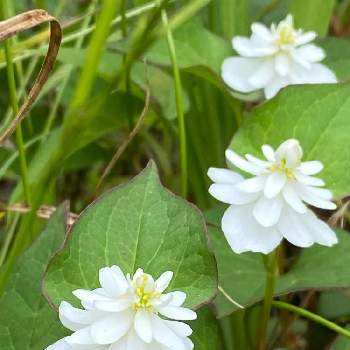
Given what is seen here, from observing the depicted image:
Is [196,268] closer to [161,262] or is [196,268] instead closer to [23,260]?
[161,262]

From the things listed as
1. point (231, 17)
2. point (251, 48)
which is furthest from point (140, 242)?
point (231, 17)

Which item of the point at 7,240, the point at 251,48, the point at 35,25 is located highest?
the point at 35,25

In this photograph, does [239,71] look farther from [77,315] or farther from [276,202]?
[77,315]

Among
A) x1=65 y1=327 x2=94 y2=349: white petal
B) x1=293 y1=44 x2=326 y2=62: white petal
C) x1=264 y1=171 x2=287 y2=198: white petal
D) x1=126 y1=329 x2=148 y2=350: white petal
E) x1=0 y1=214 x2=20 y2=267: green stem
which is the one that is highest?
x1=264 y1=171 x2=287 y2=198: white petal

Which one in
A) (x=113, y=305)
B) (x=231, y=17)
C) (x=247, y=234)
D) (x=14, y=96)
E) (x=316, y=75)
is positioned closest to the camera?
(x=113, y=305)

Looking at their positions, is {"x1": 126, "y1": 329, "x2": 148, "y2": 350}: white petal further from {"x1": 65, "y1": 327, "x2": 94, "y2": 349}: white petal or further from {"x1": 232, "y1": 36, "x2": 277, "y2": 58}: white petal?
{"x1": 232, "y1": 36, "x2": 277, "y2": 58}: white petal

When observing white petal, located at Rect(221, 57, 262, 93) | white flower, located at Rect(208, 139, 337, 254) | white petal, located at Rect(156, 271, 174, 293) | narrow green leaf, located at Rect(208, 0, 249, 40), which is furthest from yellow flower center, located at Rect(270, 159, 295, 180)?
narrow green leaf, located at Rect(208, 0, 249, 40)
